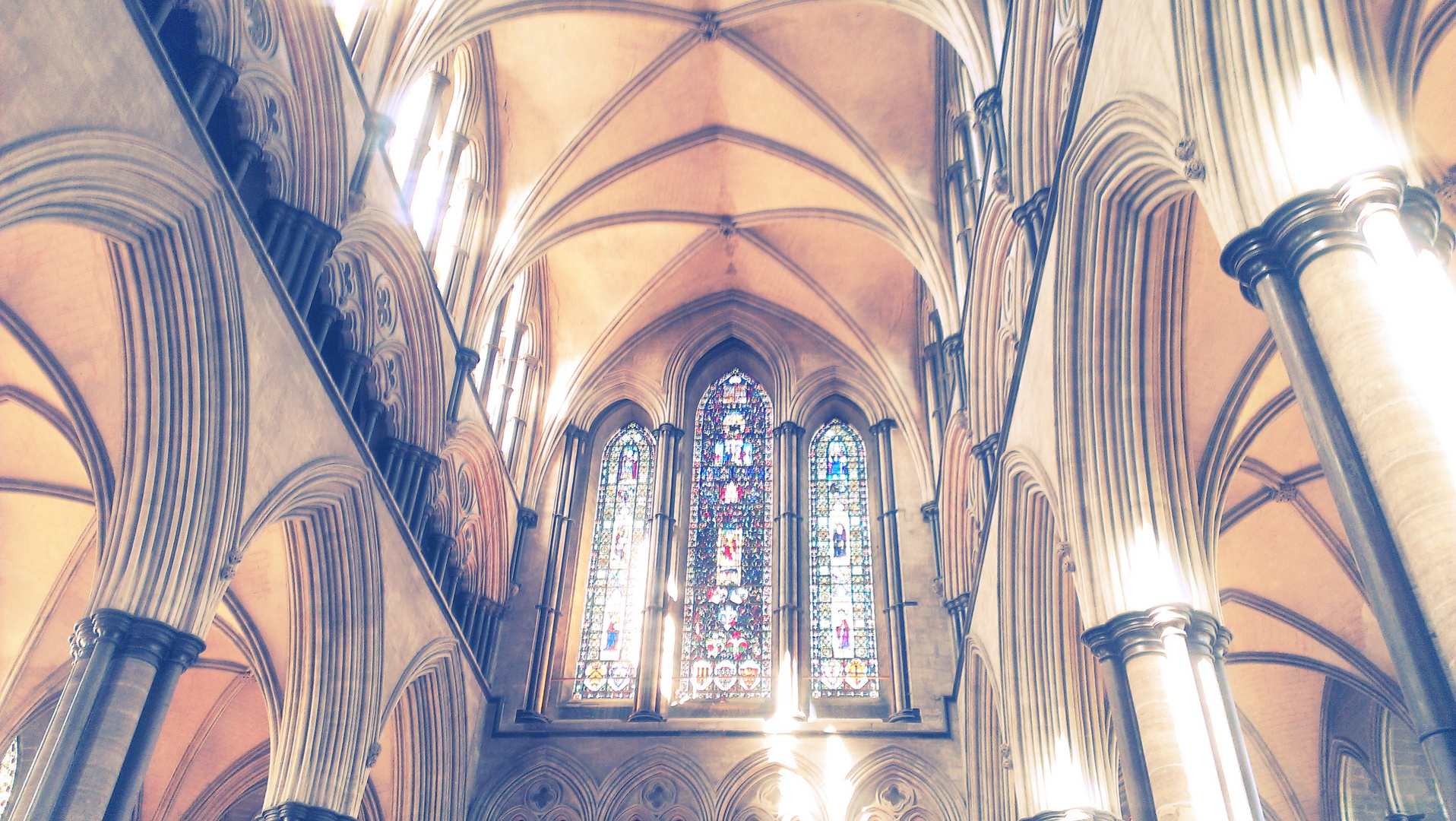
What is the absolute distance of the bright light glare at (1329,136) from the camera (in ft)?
15.5

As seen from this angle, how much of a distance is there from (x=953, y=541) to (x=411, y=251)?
758cm

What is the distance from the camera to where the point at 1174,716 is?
22.2 feet

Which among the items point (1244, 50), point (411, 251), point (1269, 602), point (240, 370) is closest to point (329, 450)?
point (240, 370)

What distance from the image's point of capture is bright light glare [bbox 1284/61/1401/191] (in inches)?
186

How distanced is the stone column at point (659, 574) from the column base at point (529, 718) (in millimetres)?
1087

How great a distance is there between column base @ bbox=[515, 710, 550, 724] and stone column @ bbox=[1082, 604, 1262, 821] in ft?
28.6

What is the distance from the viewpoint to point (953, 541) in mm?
14867

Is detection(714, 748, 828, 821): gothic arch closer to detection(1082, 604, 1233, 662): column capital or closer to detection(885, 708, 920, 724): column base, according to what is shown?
detection(885, 708, 920, 724): column base

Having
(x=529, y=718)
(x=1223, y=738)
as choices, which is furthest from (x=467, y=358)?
(x=1223, y=738)

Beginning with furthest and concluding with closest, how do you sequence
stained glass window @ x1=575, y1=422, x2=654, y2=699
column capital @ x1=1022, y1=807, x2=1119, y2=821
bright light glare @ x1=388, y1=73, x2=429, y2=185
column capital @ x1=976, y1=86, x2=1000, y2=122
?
stained glass window @ x1=575, y1=422, x2=654, y2=699 → bright light glare @ x1=388, y1=73, x2=429, y2=185 → column capital @ x1=976, y1=86, x2=1000, y2=122 → column capital @ x1=1022, y1=807, x2=1119, y2=821

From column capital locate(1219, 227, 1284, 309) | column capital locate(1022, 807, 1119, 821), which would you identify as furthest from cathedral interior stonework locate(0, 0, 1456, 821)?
column capital locate(1022, 807, 1119, 821)

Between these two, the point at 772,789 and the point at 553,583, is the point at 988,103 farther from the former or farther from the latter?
the point at 553,583

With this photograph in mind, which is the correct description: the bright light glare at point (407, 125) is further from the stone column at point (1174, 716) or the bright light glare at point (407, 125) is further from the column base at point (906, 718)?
the column base at point (906, 718)

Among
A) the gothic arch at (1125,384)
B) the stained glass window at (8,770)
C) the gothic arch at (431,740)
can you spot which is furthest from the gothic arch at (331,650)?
the gothic arch at (1125,384)
